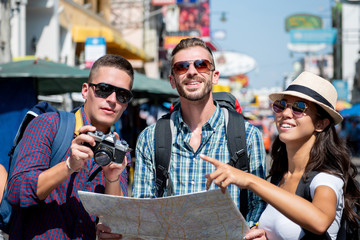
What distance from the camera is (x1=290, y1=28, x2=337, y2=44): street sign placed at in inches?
953

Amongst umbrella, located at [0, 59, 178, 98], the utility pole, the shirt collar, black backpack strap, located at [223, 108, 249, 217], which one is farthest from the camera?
the utility pole

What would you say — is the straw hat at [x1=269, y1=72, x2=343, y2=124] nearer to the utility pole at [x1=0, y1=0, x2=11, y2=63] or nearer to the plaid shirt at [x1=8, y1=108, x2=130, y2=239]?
the plaid shirt at [x1=8, y1=108, x2=130, y2=239]

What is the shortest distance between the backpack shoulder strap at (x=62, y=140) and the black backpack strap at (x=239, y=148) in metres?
0.99

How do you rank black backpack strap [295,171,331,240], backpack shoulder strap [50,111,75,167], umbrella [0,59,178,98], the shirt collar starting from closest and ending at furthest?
black backpack strap [295,171,331,240]
backpack shoulder strap [50,111,75,167]
the shirt collar
umbrella [0,59,178,98]

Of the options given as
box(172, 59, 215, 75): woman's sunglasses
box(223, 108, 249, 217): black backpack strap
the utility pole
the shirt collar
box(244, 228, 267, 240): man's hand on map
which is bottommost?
box(244, 228, 267, 240): man's hand on map

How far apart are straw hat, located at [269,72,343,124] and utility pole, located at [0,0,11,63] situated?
9057mm

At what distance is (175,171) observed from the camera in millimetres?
2988

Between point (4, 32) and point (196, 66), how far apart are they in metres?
8.67

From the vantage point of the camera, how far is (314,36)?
81.1 feet

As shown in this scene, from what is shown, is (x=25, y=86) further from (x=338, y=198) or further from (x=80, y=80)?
(x=338, y=198)

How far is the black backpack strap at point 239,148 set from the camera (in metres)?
2.91

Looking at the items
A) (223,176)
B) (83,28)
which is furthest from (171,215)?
(83,28)

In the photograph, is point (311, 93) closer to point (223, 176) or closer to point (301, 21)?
point (223, 176)

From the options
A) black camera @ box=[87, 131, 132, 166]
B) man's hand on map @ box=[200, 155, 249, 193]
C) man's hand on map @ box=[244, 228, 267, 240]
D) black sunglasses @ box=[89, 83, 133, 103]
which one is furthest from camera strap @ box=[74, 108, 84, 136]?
man's hand on map @ box=[244, 228, 267, 240]
